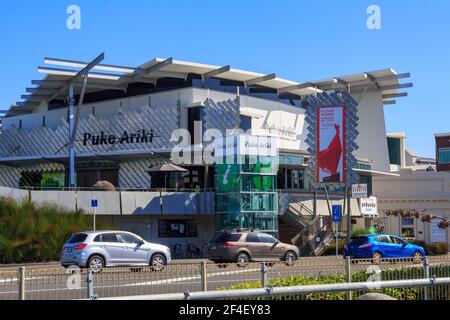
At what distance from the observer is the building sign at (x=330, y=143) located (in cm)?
4838

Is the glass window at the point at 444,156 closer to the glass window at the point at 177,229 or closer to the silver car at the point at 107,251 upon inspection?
the glass window at the point at 177,229

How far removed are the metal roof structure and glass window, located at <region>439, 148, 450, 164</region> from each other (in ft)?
39.8

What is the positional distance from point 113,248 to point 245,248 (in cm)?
704

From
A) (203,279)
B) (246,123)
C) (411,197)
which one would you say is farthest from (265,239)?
(411,197)

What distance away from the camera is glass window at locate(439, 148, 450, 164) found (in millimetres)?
73812

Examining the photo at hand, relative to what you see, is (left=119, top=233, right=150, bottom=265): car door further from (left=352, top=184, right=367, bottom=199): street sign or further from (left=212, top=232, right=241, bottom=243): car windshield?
(left=352, top=184, right=367, bottom=199): street sign

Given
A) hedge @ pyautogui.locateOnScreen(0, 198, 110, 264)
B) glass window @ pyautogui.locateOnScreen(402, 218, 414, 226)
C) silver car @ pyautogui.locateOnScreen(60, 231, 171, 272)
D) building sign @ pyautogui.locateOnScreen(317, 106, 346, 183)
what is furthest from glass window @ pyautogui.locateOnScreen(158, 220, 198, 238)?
glass window @ pyautogui.locateOnScreen(402, 218, 414, 226)

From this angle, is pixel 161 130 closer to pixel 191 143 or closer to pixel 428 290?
pixel 191 143

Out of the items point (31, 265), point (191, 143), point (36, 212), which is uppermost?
point (191, 143)

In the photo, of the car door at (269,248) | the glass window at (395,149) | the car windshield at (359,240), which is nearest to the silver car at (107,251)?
the car door at (269,248)

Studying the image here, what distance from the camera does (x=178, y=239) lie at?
147 feet

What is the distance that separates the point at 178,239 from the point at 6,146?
2459cm

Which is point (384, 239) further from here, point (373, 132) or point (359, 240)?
point (373, 132)
